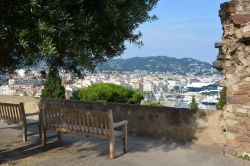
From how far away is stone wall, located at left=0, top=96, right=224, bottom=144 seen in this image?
927 centimetres

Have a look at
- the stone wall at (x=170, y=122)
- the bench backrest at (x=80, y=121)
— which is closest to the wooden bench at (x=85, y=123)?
the bench backrest at (x=80, y=121)

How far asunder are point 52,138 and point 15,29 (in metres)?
4.42

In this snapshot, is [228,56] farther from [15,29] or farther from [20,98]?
[20,98]

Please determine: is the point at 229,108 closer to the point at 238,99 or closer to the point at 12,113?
the point at 238,99

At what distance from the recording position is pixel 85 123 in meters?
8.23

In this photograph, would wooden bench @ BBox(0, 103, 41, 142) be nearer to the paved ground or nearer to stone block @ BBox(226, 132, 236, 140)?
the paved ground

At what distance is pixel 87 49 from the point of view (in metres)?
6.88

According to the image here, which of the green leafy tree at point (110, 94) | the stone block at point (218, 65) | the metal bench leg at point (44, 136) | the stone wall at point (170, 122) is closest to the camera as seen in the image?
the stone block at point (218, 65)

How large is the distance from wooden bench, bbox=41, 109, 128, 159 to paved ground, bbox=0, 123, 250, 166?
1.22 ft

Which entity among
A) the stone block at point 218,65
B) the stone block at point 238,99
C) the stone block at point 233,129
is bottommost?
the stone block at point 233,129

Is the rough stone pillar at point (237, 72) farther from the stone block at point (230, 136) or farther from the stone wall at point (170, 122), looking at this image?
the stone wall at point (170, 122)

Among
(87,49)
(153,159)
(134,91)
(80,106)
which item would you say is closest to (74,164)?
(153,159)

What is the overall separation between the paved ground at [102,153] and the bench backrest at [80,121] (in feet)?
1.61

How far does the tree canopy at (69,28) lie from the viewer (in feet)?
18.6
